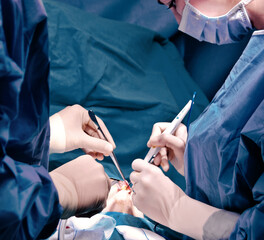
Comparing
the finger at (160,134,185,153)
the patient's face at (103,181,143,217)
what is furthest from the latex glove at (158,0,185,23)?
the patient's face at (103,181,143,217)

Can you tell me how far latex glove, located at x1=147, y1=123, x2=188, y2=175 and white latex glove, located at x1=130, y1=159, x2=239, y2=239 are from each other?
167mm

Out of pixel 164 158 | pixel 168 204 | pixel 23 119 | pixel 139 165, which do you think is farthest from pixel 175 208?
pixel 23 119

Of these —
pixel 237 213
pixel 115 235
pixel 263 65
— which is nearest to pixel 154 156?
pixel 115 235

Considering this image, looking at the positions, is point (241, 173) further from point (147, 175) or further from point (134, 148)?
point (134, 148)

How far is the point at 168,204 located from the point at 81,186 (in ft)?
1.08

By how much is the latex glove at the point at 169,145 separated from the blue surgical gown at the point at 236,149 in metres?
0.15

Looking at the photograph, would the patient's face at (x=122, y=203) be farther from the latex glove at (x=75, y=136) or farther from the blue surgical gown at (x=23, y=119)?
the blue surgical gown at (x=23, y=119)

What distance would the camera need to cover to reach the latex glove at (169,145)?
137 centimetres

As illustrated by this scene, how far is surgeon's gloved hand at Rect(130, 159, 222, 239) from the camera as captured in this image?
3.27 ft

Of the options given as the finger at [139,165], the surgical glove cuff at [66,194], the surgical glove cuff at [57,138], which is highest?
the surgical glove cuff at [66,194]

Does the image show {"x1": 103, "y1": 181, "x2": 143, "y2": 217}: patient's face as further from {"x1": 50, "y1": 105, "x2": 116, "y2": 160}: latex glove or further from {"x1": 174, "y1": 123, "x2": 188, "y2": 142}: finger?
{"x1": 174, "y1": 123, "x2": 188, "y2": 142}: finger

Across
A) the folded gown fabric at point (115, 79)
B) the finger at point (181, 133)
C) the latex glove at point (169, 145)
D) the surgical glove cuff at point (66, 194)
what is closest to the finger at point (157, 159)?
the latex glove at point (169, 145)

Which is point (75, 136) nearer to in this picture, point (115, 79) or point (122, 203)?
point (122, 203)

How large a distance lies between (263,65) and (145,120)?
3.29 feet
